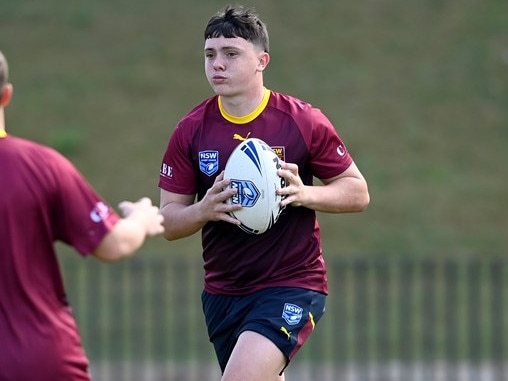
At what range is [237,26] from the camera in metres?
7.02

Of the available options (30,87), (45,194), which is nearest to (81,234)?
(45,194)

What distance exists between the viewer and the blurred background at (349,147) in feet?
49.7

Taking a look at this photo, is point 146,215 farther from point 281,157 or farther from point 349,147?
point 349,147

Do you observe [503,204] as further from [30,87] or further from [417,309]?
[30,87]

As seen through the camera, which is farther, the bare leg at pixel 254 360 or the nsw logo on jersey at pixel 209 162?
the nsw logo on jersey at pixel 209 162

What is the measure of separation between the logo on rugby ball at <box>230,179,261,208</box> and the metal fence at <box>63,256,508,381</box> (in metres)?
7.84

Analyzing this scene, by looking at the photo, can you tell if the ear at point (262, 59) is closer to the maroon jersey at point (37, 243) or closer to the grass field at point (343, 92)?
the maroon jersey at point (37, 243)

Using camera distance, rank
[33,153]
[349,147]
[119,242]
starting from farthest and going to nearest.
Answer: [349,147], [119,242], [33,153]

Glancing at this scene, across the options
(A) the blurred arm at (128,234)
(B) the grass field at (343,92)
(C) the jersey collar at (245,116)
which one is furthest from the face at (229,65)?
(B) the grass field at (343,92)

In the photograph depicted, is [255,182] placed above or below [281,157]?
Answer: below

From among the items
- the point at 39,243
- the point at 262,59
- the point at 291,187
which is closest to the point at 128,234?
the point at 39,243

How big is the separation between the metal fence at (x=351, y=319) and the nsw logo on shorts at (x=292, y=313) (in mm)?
7506

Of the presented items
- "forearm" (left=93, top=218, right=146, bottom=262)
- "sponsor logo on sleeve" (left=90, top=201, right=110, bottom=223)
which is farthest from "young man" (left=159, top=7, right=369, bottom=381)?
"sponsor logo on sleeve" (left=90, top=201, right=110, bottom=223)

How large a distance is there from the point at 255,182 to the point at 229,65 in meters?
0.70
